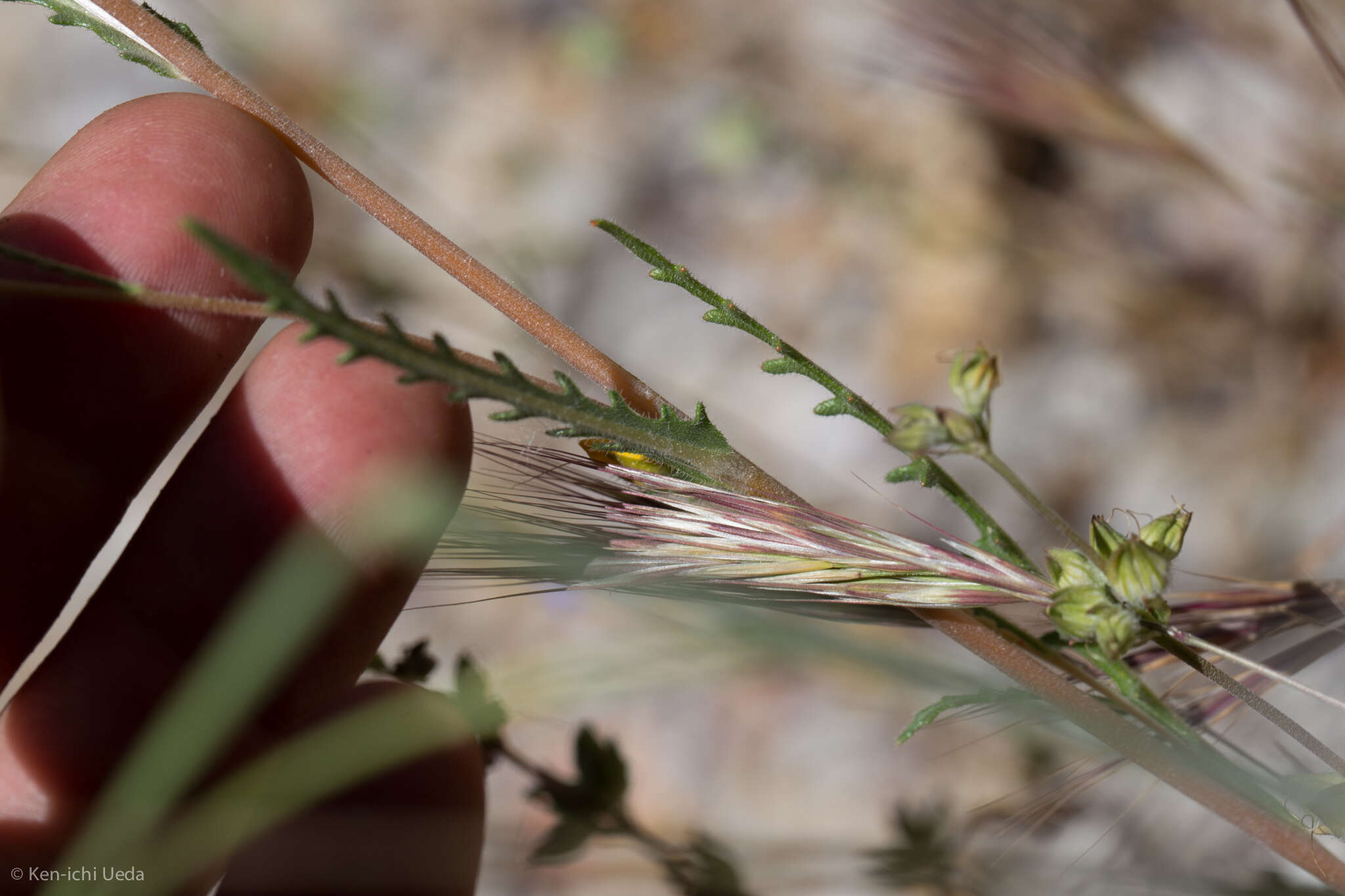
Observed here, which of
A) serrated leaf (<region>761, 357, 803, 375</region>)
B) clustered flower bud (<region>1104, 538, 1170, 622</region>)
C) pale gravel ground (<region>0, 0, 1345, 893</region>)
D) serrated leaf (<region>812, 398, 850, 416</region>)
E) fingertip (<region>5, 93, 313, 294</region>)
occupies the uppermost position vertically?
pale gravel ground (<region>0, 0, 1345, 893</region>)

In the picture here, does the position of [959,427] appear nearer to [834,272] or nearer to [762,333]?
[762,333]

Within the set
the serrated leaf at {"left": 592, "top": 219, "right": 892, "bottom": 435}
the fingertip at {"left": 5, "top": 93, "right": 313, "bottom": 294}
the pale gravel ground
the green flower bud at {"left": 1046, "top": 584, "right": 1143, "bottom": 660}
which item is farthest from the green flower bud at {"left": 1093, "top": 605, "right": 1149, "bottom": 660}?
the pale gravel ground

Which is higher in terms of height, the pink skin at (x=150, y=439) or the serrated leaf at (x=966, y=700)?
the pink skin at (x=150, y=439)

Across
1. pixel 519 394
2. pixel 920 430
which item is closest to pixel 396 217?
pixel 519 394

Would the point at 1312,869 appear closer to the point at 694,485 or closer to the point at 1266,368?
the point at 694,485

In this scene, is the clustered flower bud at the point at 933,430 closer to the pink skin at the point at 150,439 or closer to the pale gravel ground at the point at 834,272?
the pink skin at the point at 150,439

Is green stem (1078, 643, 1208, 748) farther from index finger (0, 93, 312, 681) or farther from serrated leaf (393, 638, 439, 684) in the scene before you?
index finger (0, 93, 312, 681)

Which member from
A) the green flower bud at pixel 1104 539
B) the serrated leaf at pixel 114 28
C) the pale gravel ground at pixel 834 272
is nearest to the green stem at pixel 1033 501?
the green flower bud at pixel 1104 539
